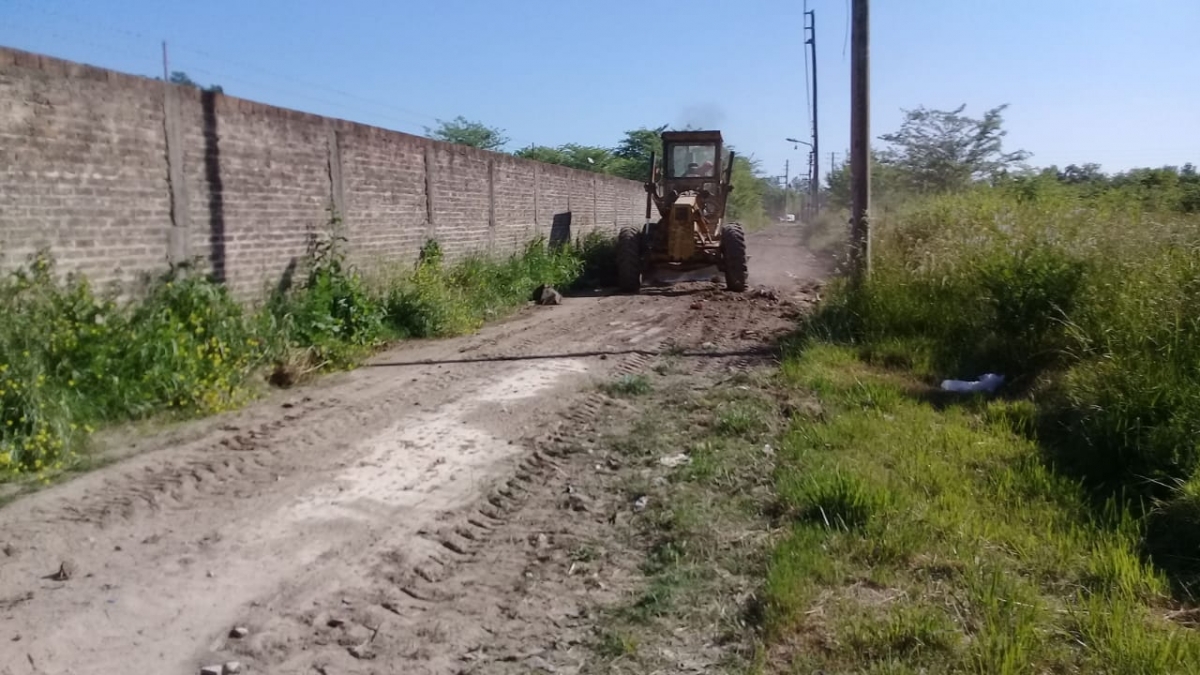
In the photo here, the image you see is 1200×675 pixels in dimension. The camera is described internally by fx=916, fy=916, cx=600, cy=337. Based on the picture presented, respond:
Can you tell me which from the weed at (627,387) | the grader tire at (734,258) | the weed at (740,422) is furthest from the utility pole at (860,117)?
the grader tire at (734,258)

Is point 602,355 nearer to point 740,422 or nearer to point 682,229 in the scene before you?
point 740,422

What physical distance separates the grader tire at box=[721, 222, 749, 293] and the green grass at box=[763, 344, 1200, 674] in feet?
33.1

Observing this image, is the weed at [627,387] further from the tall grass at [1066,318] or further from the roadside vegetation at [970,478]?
the tall grass at [1066,318]

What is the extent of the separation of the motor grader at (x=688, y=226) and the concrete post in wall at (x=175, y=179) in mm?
9451

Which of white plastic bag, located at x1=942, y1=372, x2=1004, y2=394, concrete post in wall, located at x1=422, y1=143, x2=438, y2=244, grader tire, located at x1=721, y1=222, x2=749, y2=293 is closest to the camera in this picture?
white plastic bag, located at x1=942, y1=372, x2=1004, y2=394

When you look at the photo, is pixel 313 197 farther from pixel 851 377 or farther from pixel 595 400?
pixel 851 377

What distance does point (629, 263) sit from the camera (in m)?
16.6

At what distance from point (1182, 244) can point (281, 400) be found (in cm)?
755

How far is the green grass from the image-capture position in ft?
10.9

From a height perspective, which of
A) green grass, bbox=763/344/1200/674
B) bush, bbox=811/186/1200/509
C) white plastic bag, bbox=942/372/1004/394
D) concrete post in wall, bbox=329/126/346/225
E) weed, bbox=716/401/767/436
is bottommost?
green grass, bbox=763/344/1200/674

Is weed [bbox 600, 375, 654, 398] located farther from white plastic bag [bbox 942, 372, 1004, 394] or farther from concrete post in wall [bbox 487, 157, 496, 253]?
concrete post in wall [bbox 487, 157, 496, 253]

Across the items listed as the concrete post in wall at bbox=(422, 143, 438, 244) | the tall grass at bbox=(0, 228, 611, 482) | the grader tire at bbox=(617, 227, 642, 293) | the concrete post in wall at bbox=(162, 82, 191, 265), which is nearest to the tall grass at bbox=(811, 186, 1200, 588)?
the grader tire at bbox=(617, 227, 642, 293)

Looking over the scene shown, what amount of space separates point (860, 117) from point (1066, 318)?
4127mm

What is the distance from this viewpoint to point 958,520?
4578 mm
